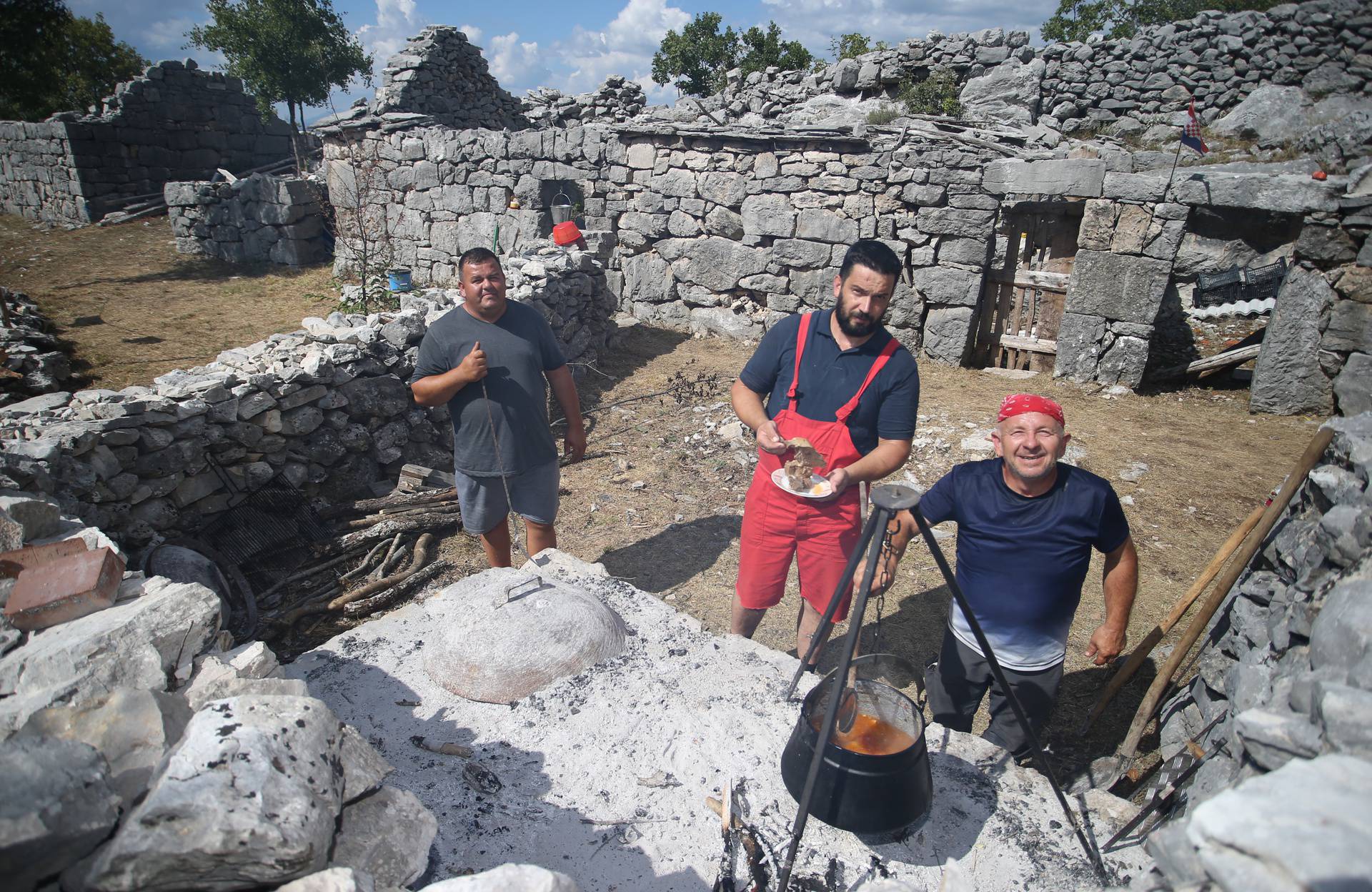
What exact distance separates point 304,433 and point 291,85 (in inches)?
717

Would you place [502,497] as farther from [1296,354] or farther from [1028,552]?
[1296,354]

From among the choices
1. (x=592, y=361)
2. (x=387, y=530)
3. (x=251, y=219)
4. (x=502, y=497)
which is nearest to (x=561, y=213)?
(x=592, y=361)

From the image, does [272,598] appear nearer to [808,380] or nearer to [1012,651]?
[808,380]

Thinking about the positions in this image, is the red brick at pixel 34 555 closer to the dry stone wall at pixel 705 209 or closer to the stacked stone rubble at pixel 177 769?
the stacked stone rubble at pixel 177 769

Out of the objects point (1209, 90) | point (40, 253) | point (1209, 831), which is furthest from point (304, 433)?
point (1209, 90)

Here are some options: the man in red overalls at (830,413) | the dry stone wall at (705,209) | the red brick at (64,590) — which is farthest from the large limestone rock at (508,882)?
the dry stone wall at (705,209)

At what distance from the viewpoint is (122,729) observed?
1510 millimetres

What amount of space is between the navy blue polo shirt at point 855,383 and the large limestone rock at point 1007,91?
8629 mm

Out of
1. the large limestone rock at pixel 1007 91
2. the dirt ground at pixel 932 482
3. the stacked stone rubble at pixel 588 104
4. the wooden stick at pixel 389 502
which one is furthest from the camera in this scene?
the stacked stone rubble at pixel 588 104

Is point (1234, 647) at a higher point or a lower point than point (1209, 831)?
lower

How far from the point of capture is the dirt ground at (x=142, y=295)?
25.4 feet

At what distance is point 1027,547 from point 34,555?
3.20 m

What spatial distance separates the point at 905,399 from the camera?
2.83 m

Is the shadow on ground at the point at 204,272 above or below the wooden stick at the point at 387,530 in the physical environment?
above
